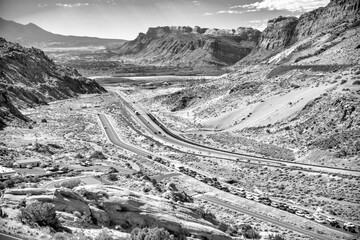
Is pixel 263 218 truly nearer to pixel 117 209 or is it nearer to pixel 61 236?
pixel 117 209

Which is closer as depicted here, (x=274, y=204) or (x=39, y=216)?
(x=39, y=216)

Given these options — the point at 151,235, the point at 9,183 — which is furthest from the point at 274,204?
the point at 9,183

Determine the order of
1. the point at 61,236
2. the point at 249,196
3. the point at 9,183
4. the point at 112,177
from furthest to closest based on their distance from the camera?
the point at 249,196 → the point at 112,177 → the point at 9,183 → the point at 61,236

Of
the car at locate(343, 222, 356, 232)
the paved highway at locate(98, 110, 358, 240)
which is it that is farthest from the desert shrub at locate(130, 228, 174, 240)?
the car at locate(343, 222, 356, 232)

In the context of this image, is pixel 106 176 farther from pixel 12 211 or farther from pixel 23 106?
pixel 23 106

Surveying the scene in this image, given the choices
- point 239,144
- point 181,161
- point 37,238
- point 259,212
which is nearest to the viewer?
point 37,238

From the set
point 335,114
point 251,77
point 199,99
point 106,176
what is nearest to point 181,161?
point 106,176
